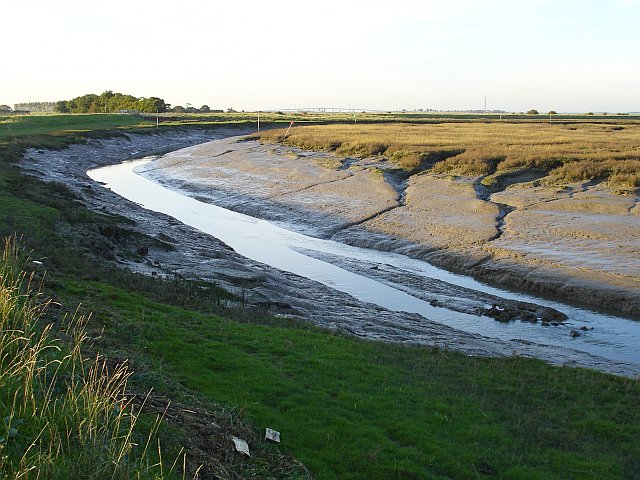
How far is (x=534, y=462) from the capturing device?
8.86m

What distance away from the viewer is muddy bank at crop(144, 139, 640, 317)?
21547 mm

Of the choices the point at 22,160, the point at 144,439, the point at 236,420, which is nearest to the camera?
the point at 144,439

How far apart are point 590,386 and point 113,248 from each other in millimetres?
14959

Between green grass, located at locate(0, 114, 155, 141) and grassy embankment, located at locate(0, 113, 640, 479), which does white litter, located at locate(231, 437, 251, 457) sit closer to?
grassy embankment, located at locate(0, 113, 640, 479)

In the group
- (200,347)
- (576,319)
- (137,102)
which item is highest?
(137,102)

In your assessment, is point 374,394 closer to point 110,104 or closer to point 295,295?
point 295,295

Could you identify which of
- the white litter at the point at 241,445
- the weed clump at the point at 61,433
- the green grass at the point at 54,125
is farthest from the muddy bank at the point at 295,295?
the green grass at the point at 54,125

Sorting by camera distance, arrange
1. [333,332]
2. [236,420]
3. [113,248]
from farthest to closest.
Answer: [113,248] < [333,332] < [236,420]

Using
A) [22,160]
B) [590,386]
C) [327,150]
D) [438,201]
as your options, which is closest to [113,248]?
[590,386]

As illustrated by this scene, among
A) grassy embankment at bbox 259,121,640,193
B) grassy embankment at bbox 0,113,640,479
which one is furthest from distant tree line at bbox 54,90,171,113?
grassy embankment at bbox 0,113,640,479

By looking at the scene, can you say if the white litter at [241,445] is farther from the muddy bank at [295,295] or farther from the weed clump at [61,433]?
the muddy bank at [295,295]

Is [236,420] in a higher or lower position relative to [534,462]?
higher

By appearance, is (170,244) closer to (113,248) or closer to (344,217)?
(113,248)

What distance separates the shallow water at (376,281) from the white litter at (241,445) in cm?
1075
